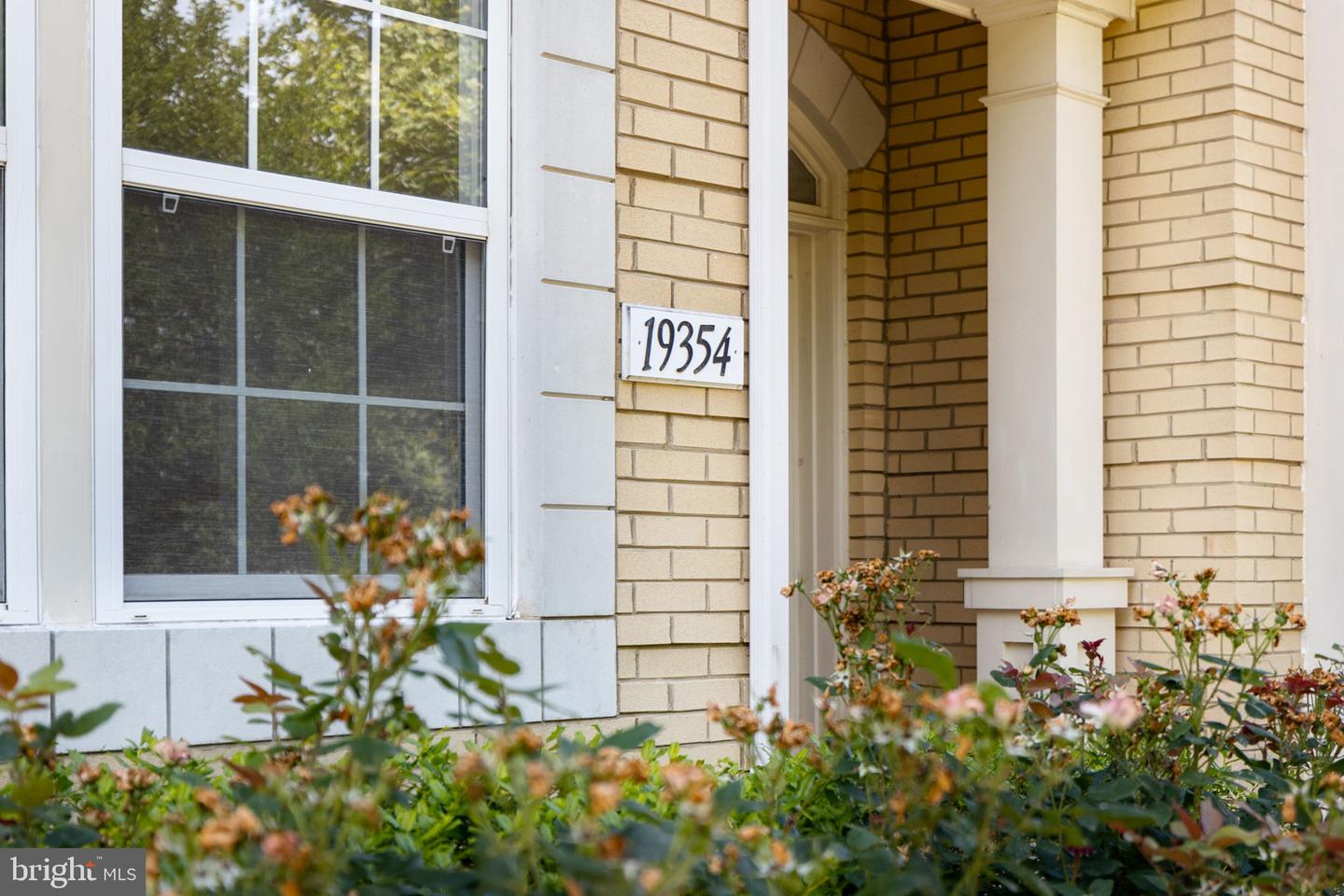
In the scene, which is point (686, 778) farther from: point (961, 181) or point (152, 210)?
point (961, 181)

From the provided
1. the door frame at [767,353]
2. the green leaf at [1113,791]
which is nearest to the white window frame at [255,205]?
the door frame at [767,353]

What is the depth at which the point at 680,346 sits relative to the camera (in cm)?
393

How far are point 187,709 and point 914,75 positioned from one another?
4.29 m

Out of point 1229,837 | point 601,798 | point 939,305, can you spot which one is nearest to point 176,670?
point 601,798

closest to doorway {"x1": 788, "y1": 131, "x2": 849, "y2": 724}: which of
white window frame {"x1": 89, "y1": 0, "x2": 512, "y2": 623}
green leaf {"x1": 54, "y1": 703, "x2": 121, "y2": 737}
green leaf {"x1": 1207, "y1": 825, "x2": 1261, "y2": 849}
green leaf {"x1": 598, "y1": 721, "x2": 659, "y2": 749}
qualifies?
white window frame {"x1": 89, "y1": 0, "x2": 512, "y2": 623}

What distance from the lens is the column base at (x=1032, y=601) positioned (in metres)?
5.01

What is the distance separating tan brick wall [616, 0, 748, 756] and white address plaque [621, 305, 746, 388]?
38mm

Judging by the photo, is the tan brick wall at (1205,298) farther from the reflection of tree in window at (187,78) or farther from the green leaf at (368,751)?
the green leaf at (368,751)

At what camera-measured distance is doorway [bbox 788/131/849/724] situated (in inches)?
243

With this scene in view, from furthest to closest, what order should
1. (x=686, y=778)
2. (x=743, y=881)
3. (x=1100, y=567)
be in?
(x=1100, y=567), (x=743, y=881), (x=686, y=778)

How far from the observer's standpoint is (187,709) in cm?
305

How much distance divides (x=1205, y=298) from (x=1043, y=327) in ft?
1.89

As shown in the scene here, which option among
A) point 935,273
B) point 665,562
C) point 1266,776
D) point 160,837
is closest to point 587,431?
point 665,562

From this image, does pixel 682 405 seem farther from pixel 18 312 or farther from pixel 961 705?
pixel 961 705
